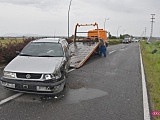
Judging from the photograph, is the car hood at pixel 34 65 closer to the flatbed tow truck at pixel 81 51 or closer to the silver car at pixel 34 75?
the silver car at pixel 34 75

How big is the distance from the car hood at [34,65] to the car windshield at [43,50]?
0.48 metres

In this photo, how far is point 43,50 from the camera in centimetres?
784

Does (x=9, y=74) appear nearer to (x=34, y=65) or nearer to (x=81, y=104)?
(x=34, y=65)

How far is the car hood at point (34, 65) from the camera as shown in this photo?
236 inches

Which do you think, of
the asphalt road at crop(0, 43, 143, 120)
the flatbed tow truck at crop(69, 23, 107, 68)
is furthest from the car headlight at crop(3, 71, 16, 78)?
the flatbed tow truck at crop(69, 23, 107, 68)

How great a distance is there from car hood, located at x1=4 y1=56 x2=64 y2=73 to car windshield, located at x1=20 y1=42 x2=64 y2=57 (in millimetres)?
476

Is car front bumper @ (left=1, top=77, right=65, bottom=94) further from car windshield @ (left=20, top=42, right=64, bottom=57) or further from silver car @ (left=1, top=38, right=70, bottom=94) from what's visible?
car windshield @ (left=20, top=42, right=64, bottom=57)

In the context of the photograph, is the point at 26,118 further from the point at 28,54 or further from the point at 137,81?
the point at 137,81

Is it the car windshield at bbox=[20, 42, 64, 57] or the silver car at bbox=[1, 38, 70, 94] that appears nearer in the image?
the silver car at bbox=[1, 38, 70, 94]

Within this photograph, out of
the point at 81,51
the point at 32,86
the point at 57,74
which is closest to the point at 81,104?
the point at 57,74

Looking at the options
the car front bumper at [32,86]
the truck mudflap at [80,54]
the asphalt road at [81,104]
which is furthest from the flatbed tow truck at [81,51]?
the car front bumper at [32,86]

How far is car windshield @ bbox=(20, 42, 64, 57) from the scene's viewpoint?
7572 millimetres

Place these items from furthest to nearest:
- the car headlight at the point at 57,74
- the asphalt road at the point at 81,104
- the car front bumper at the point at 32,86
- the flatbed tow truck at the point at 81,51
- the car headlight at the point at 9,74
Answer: the flatbed tow truck at the point at 81,51
the car headlight at the point at 57,74
the car headlight at the point at 9,74
the car front bumper at the point at 32,86
the asphalt road at the point at 81,104

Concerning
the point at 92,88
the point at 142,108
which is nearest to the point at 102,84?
the point at 92,88
